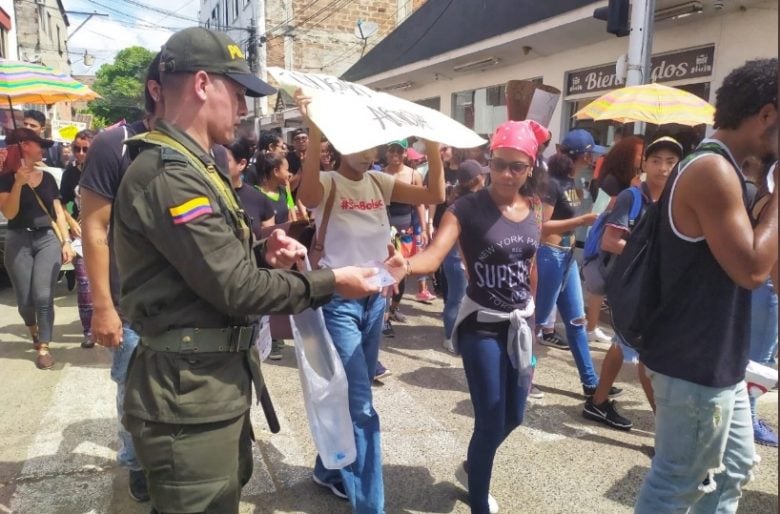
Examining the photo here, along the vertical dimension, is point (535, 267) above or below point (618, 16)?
below

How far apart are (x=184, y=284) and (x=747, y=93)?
1960 millimetres

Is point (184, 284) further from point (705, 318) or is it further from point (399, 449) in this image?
point (399, 449)

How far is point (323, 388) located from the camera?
233 centimetres

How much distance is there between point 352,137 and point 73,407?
10.8 feet

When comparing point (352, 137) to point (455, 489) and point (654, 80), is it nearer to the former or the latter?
point (455, 489)

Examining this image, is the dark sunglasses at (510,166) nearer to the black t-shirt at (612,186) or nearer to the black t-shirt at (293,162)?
the black t-shirt at (612,186)

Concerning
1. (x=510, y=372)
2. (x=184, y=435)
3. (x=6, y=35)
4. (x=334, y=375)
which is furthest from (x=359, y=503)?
(x=6, y=35)

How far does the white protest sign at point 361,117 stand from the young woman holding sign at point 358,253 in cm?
36

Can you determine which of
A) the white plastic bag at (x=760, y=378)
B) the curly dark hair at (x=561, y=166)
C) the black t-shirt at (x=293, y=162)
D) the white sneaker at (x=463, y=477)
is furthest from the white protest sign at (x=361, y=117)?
the black t-shirt at (x=293, y=162)

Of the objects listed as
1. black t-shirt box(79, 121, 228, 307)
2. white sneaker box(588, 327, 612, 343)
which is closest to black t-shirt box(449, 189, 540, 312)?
black t-shirt box(79, 121, 228, 307)

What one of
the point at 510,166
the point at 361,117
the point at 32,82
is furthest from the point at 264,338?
the point at 32,82

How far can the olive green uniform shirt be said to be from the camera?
1.55m

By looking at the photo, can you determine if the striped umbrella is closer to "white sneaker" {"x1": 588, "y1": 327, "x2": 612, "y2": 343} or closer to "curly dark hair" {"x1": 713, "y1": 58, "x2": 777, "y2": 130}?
"curly dark hair" {"x1": 713, "y1": 58, "x2": 777, "y2": 130}

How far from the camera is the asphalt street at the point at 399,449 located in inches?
117
